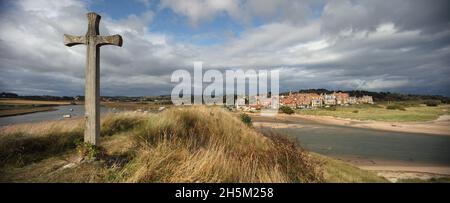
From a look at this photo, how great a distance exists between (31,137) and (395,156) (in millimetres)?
23302

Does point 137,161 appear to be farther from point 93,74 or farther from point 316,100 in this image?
point 316,100

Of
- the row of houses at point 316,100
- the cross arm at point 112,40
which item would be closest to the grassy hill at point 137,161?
the cross arm at point 112,40

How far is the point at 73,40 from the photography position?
23.2 feet

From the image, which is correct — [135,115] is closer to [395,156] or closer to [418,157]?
[395,156]

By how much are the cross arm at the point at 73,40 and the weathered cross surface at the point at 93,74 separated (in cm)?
6

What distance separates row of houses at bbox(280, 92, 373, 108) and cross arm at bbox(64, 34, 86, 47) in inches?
3631

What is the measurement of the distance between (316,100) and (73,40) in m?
110

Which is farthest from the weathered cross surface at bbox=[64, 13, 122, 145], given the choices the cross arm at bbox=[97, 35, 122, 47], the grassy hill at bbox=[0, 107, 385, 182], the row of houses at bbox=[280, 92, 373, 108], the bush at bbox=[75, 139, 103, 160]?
the row of houses at bbox=[280, 92, 373, 108]

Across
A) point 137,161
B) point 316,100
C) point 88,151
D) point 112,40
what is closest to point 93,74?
point 112,40

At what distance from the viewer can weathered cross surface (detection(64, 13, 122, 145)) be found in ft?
21.7

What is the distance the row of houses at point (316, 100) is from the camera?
10169cm

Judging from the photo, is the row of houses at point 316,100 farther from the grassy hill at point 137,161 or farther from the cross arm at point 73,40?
the cross arm at point 73,40
